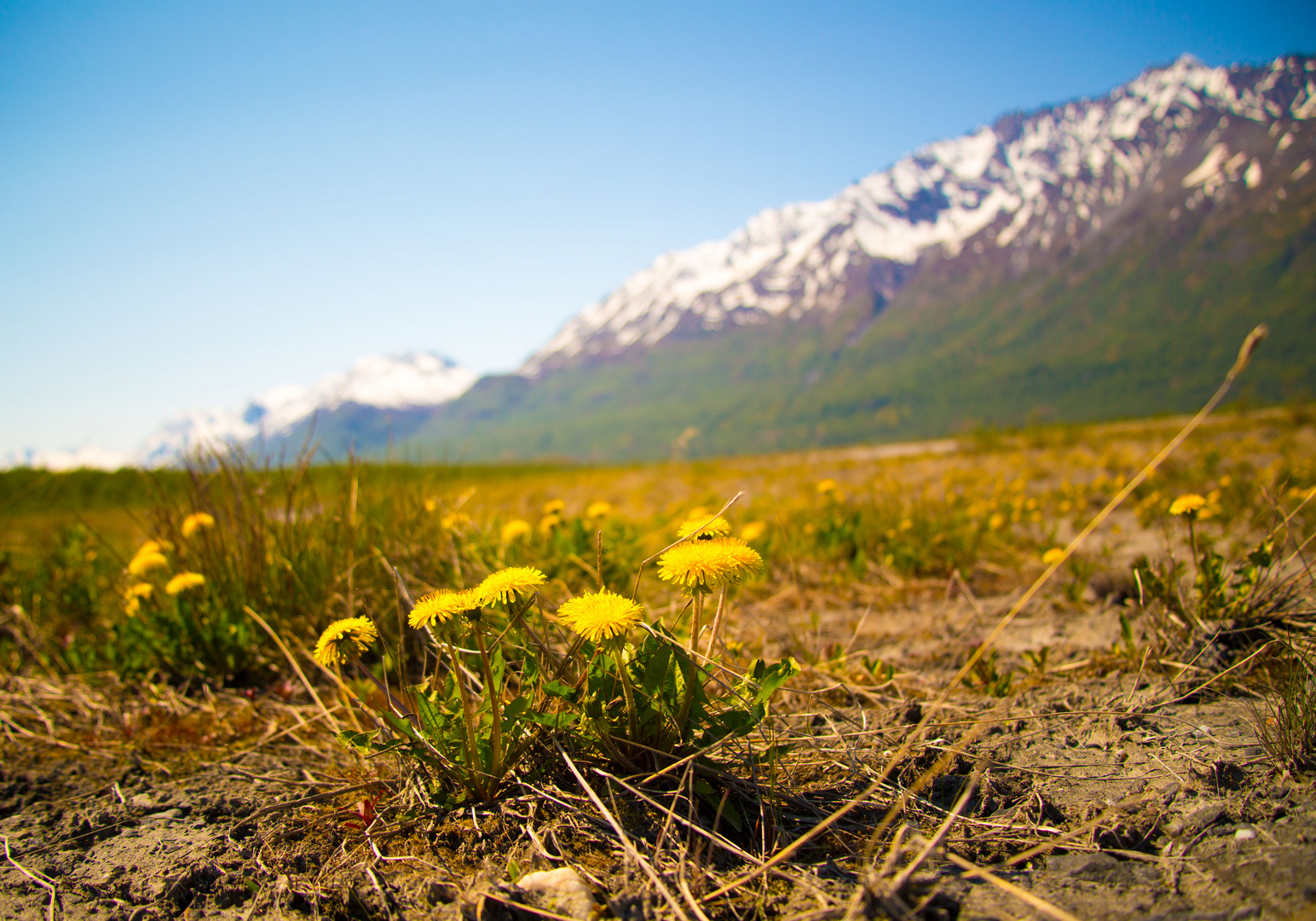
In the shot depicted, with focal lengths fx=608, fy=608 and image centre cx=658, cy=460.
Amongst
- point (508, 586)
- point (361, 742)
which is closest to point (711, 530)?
point (508, 586)

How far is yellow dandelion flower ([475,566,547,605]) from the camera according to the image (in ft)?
4.18

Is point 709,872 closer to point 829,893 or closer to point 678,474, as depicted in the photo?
point 829,893

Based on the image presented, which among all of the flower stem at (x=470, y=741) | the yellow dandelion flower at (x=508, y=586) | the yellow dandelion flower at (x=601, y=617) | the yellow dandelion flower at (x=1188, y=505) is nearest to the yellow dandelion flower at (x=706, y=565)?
the yellow dandelion flower at (x=601, y=617)

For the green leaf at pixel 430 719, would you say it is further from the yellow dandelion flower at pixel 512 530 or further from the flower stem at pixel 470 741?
the yellow dandelion flower at pixel 512 530

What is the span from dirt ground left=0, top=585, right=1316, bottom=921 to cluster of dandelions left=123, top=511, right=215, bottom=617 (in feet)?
2.17

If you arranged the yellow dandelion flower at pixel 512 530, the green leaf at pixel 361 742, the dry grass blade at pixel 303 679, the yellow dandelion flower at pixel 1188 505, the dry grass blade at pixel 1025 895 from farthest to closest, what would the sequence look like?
the yellow dandelion flower at pixel 512 530 < the yellow dandelion flower at pixel 1188 505 < the dry grass blade at pixel 303 679 < the green leaf at pixel 361 742 < the dry grass blade at pixel 1025 895

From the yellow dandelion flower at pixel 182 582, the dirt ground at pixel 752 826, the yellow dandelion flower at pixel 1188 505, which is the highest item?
the yellow dandelion flower at pixel 182 582

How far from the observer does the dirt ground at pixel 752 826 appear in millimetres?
1167

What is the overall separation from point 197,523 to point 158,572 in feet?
1.16

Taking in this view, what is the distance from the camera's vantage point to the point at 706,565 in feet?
4.27

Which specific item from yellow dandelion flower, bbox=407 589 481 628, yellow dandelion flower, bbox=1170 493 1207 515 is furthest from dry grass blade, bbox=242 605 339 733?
yellow dandelion flower, bbox=1170 493 1207 515

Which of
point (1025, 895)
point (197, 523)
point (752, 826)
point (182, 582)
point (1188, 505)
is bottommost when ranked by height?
point (752, 826)

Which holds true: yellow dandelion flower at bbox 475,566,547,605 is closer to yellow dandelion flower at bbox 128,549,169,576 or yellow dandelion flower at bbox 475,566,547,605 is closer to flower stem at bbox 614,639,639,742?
flower stem at bbox 614,639,639,742

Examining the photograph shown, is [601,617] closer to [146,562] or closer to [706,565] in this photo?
[706,565]
